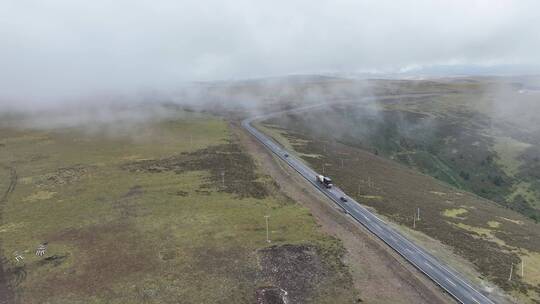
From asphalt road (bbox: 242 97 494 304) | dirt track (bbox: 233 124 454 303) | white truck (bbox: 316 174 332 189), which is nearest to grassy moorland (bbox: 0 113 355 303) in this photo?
dirt track (bbox: 233 124 454 303)

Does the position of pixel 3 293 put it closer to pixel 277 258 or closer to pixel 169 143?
pixel 277 258

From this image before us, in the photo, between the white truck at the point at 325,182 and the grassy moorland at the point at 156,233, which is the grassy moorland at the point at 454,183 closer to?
the white truck at the point at 325,182

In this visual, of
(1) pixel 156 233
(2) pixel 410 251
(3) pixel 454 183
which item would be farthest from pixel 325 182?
(3) pixel 454 183

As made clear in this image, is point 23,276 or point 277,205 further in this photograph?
point 277,205

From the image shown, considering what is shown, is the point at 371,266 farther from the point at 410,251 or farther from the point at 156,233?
the point at 156,233

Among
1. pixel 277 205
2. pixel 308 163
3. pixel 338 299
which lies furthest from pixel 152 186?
pixel 338 299

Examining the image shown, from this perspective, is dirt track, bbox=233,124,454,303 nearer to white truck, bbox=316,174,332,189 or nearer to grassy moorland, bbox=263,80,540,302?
white truck, bbox=316,174,332,189

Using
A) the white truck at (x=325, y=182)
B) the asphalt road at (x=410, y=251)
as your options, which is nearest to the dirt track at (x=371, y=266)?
the asphalt road at (x=410, y=251)
